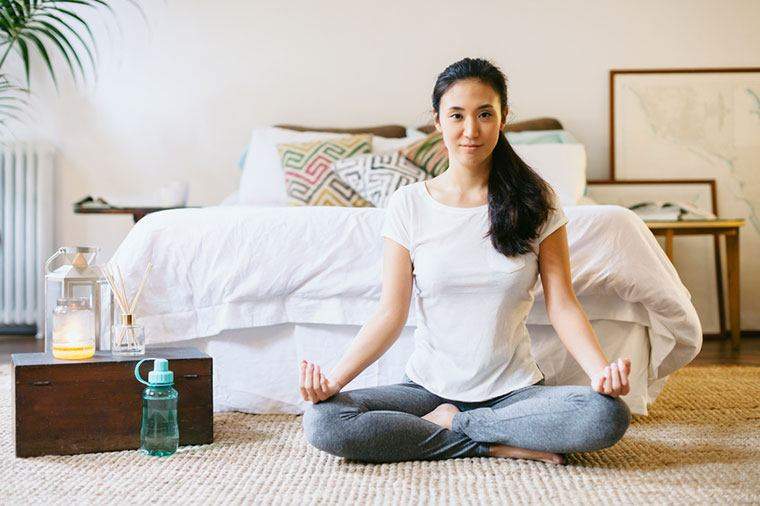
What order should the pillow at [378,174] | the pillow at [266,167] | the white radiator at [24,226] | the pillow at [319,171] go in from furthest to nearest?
the white radiator at [24,226], the pillow at [266,167], the pillow at [319,171], the pillow at [378,174]

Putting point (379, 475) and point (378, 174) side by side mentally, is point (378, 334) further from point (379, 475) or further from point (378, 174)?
point (378, 174)

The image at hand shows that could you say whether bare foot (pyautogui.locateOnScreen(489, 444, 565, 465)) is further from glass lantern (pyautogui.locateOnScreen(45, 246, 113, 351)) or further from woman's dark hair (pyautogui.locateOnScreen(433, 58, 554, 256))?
glass lantern (pyautogui.locateOnScreen(45, 246, 113, 351))

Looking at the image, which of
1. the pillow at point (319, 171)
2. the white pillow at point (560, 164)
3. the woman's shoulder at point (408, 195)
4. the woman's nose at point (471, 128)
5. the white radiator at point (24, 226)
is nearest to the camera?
the woman's nose at point (471, 128)

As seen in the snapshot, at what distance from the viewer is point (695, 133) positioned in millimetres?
4367

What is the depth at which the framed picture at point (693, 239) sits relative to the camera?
14.2 ft

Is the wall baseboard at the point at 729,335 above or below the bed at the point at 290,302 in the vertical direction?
below

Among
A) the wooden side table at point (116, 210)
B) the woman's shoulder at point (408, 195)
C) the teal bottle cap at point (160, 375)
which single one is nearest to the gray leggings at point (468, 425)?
the teal bottle cap at point (160, 375)

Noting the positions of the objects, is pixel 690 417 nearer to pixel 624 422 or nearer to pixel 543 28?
pixel 624 422

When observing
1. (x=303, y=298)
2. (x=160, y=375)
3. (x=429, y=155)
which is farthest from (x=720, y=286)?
(x=160, y=375)

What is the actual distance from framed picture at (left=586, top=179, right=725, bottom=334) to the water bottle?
2.68 metres

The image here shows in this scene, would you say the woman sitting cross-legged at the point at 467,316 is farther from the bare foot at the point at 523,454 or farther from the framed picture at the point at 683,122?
the framed picture at the point at 683,122

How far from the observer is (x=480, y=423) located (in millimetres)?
1926

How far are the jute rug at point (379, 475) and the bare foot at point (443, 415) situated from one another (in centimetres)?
8

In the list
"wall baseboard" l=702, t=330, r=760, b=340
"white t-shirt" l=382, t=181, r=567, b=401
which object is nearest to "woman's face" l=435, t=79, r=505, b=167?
"white t-shirt" l=382, t=181, r=567, b=401
